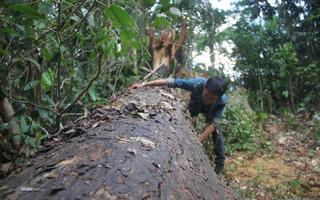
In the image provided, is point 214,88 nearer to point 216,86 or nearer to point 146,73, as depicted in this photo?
point 216,86

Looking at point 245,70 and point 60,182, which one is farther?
point 245,70

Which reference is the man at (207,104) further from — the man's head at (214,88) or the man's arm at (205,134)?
the man's head at (214,88)

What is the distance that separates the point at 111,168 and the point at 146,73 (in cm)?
316

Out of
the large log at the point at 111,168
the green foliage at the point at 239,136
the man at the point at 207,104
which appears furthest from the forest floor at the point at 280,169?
the large log at the point at 111,168

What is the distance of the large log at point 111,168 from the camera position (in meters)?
0.51

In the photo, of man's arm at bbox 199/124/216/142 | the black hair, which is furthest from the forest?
the black hair

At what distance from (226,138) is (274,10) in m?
7.67

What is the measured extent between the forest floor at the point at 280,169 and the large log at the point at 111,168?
1511mm

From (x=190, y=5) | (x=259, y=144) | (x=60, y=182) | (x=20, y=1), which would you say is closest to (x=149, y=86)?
(x=20, y=1)

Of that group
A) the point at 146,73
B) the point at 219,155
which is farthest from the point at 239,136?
the point at 146,73

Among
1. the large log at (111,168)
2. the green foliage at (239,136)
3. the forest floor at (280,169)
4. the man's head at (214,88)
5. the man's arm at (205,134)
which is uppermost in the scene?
the man's head at (214,88)

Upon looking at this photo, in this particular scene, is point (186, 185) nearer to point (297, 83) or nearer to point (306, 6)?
point (297, 83)

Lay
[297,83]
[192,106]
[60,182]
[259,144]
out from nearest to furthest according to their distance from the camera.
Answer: [60,182]
[192,106]
[259,144]
[297,83]

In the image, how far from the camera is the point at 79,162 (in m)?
0.62
